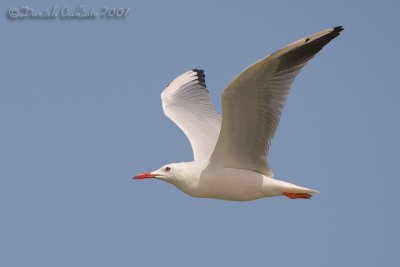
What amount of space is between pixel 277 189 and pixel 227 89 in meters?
1.85

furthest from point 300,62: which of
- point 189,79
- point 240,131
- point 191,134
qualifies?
point 189,79

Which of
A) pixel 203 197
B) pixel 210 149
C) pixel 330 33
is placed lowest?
pixel 203 197

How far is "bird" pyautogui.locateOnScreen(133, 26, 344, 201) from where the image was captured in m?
10.6

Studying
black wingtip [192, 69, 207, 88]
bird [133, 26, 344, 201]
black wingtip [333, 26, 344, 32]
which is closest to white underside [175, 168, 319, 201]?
bird [133, 26, 344, 201]

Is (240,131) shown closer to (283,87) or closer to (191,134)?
(283,87)

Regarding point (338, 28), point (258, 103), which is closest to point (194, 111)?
point (258, 103)

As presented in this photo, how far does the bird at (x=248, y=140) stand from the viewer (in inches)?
416

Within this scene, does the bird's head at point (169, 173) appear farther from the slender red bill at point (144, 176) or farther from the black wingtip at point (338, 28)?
the black wingtip at point (338, 28)

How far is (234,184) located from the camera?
1177 centimetres

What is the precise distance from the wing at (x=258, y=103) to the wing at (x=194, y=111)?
1.35 meters

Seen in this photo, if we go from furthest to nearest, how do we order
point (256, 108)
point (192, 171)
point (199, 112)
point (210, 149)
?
point (199, 112) < point (210, 149) < point (192, 171) < point (256, 108)

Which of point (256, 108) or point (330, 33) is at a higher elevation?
point (330, 33)

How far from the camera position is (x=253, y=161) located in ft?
39.1

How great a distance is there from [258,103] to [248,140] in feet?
2.59
